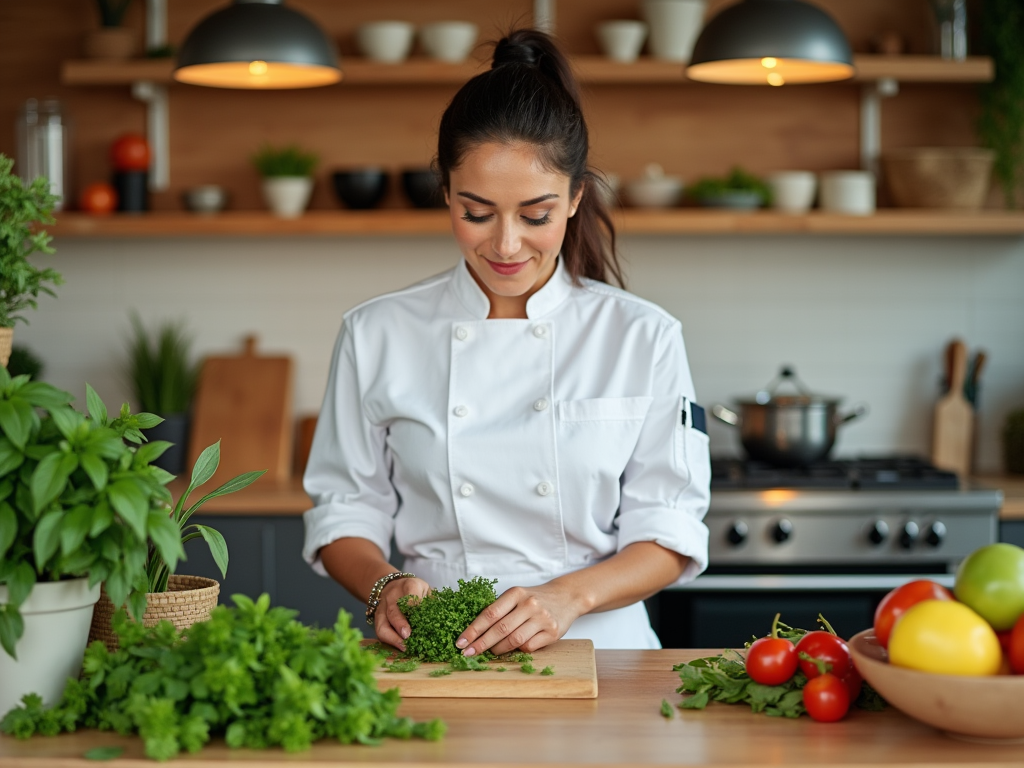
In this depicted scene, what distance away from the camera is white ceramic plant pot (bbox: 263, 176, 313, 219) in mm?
3691

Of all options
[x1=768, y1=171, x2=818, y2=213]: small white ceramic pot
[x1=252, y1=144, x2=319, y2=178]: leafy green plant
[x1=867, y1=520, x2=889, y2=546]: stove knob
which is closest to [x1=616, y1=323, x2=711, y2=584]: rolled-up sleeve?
[x1=867, y1=520, x2=889, y2=546]: stove knob

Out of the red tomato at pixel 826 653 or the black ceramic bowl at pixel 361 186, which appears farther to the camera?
the black ceramic bowl at pixel 361 186

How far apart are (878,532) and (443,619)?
1977mm

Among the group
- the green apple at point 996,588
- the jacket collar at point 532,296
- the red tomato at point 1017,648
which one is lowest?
the red tomato at point 1017,648

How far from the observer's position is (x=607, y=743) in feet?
4.19

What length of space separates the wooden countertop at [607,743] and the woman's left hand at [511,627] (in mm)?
126

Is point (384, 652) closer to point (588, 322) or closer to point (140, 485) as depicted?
point (140, 485)

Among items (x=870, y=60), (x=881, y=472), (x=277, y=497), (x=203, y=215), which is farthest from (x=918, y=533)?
(x=203, y=215)

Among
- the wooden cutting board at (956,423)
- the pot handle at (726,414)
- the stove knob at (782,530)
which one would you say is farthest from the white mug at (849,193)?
the stove knob at (782,530)

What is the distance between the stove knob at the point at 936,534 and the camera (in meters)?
3.22

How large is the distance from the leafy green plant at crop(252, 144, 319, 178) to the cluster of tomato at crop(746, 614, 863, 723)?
2.67 metres

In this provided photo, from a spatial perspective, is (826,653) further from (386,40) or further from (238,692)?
(386,40)

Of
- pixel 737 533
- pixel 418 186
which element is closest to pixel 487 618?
pixel 737 533

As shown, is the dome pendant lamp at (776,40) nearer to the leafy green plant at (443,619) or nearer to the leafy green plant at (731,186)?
the leafy green plant at (731,186)
